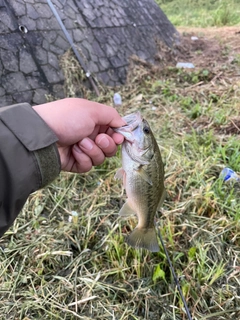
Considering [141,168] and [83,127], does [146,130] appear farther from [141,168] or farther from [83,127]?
[83,127]

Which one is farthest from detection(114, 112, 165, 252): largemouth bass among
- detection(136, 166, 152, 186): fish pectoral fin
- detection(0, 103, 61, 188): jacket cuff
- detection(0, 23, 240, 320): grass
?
detection(0, 23, 240, 320): grass

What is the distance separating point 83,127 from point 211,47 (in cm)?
746

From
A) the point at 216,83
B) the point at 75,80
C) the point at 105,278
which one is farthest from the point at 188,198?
the point at 216,83

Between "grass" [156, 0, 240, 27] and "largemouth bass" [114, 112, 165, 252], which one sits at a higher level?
"largemouth bass" [114, 112, 165, 252]

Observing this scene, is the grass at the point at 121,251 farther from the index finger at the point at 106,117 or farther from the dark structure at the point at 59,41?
the dark structure at the point at 59,41

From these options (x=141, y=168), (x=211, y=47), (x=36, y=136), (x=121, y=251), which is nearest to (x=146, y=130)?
(x=141, y=168)

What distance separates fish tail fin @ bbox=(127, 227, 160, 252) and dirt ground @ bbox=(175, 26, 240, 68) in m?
5.59

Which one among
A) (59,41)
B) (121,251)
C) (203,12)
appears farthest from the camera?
(203,12)

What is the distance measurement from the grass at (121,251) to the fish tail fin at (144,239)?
56 cm

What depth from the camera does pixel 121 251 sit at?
→ 2.56 metres

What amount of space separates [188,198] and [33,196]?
1.37m

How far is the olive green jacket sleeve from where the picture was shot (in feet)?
4.59

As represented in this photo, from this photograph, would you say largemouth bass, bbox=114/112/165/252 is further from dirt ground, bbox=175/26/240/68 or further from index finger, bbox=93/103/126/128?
dirt ground, bbox=175/26/240/68

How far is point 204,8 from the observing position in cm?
1531
